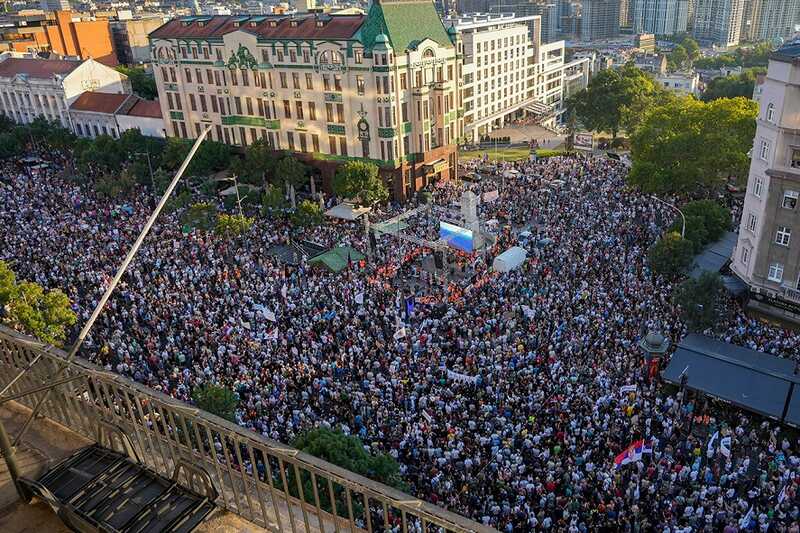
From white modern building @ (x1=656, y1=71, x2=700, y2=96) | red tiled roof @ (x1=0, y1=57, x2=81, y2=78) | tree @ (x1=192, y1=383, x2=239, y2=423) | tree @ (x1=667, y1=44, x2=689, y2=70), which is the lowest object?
tree @ (x1=667, y1=44, x2=689, y2=70)

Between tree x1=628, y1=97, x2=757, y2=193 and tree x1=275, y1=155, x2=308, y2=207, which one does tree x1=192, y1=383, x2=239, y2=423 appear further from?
tree x1=628, y1=97, x2=757, y2=193

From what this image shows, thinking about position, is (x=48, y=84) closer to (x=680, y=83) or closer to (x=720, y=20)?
(x=680, y=83)

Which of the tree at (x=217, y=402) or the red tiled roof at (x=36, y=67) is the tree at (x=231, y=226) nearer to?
the tree at (x=217, y=402)

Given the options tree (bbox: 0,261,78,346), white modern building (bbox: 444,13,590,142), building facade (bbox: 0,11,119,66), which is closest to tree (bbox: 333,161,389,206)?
tree (bbox: 0,261,78,346)

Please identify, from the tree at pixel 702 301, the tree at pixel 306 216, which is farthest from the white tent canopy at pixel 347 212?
the tree at pixel 702 301

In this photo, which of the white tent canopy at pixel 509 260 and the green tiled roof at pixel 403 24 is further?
the green tiled roof at pixel 403 24

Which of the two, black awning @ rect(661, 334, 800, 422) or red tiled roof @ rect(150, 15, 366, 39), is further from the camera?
red tiled roof @ rect(150, 15, 366, 39)
